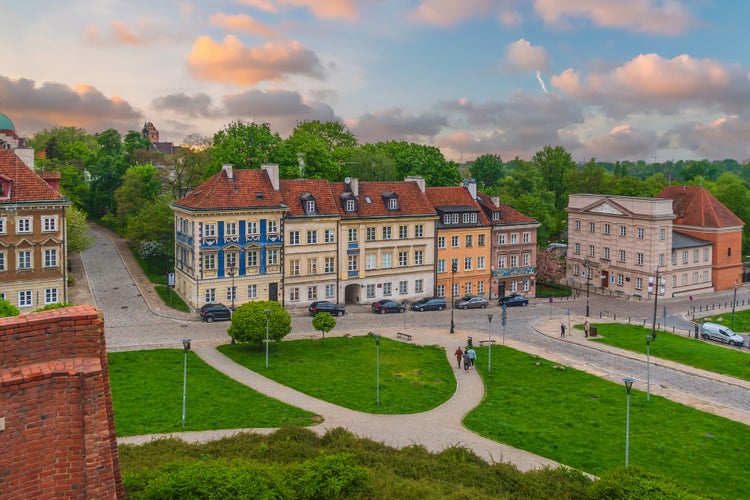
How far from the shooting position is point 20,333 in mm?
11383

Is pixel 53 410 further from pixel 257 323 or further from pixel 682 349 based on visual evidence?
pixel 682 349

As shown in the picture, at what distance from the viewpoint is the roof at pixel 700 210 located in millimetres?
76100

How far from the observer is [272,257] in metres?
56.2

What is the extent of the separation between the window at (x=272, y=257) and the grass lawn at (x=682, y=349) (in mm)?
25395

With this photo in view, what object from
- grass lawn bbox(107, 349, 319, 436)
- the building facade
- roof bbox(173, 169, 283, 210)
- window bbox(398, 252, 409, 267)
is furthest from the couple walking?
the building facade

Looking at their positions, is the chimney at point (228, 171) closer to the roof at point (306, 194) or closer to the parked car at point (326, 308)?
the roof at point (306, 194)

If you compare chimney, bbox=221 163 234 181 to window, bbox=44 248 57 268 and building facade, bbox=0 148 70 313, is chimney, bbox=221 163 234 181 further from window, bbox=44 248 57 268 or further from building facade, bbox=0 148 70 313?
window, bbox=44 248 57 268

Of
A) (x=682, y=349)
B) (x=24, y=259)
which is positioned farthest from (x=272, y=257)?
(x=682, y=349)

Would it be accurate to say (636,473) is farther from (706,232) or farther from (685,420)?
(706,232)

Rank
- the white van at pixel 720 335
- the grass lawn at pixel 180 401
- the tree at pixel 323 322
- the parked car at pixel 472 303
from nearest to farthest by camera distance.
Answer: the grass lawn at pixel 180 401
the tree at pixel 323 322
the white van at pixel 720 335
the parked car at pixel 472 303

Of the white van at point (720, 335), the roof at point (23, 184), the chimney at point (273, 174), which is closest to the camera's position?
the roof at point (23, 184)

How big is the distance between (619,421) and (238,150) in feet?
172

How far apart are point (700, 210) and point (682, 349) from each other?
121ft

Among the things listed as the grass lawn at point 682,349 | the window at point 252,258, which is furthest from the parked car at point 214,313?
the grass lawn at point 682,349
